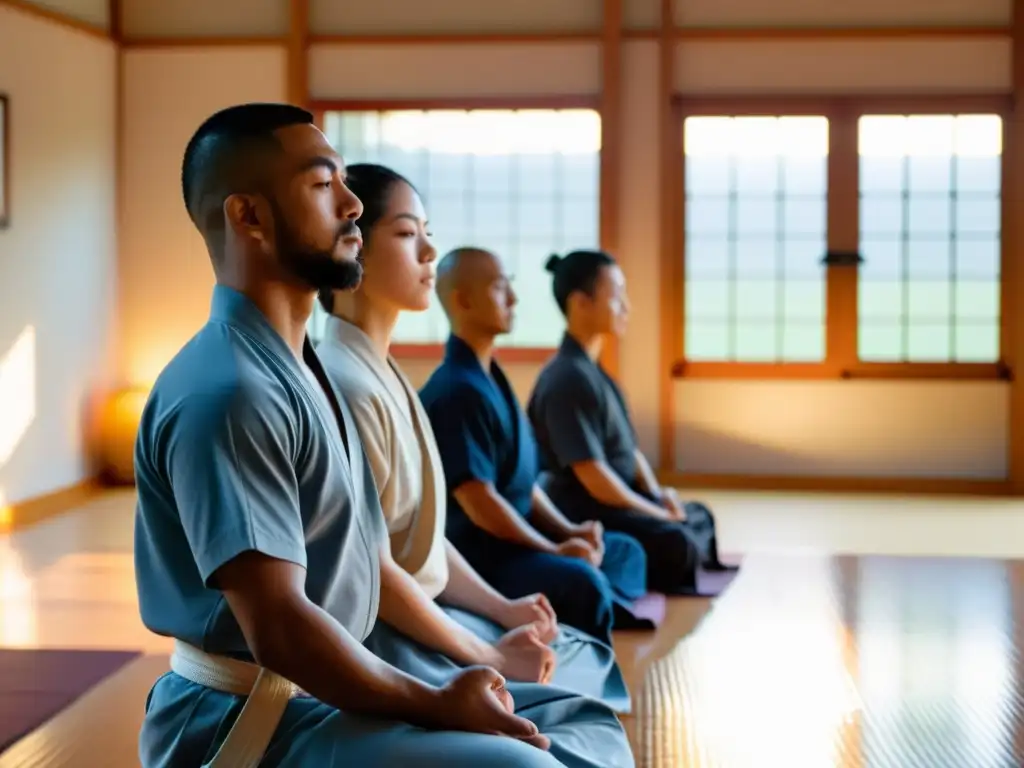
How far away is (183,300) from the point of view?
733cm

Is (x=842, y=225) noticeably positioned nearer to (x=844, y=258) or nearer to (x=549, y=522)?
(x=844, y=258)

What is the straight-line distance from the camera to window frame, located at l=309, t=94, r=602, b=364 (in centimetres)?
710

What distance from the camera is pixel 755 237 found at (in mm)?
7227

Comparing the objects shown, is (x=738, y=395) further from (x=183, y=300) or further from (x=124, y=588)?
(x=124, y=588)

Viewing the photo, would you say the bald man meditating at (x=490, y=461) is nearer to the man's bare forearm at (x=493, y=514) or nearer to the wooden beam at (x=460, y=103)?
the man's bare forearm at (x=493, y=514)

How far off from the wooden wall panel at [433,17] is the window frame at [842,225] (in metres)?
0.85

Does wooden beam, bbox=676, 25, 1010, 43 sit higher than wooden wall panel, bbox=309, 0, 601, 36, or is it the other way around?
wooden wall panel, bbox=309, 0, 601, 36

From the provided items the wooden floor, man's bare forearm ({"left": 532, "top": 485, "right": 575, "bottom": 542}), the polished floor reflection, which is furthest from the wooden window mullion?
man's bare forearm ({"left": 532, "top": 485, "right": 575, "bottom": 542})

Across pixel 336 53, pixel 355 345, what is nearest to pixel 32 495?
pixel 336 53

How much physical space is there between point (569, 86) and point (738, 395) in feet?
5.90

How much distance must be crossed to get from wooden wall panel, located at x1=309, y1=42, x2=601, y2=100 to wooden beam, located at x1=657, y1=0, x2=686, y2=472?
1.20 feet

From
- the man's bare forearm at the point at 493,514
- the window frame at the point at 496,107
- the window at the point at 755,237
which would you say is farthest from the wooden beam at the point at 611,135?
the man's bare forearm at the point at 493,514

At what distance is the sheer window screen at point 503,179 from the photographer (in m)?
7.27

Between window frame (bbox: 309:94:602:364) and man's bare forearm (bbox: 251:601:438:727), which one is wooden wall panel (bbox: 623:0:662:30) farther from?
man's bare forearm (bbox: 251:601:438:727)
